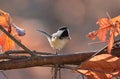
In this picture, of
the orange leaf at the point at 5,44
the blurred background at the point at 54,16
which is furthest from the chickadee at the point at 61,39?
the blurred background at the point at 54,16

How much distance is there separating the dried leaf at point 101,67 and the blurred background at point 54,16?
3.48m

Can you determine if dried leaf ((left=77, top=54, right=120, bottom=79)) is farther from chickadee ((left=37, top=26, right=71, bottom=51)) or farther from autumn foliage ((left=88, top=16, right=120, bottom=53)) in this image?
chickadee ((left=37, top=26, right=71, bottom=51))

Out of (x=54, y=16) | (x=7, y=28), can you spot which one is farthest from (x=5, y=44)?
(x=54, y=16)

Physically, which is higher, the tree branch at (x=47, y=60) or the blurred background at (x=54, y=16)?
the blurred background at (x=54, y=16)

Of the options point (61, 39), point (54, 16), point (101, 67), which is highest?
point (54, 16)

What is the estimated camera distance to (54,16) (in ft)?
16.4

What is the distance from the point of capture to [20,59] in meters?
0.57

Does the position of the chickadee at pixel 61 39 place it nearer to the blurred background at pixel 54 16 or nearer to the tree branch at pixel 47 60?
the tree branch at pixel 47 60

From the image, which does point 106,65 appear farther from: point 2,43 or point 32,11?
point 32,11

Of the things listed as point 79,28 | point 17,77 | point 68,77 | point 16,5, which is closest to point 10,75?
point 17,77

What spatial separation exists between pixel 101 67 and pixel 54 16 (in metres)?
4.44

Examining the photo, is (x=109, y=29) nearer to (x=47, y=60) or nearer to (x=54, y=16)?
(x=47, y=60)

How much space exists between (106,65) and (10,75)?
3.38 m

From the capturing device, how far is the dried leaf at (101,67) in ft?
1.78
